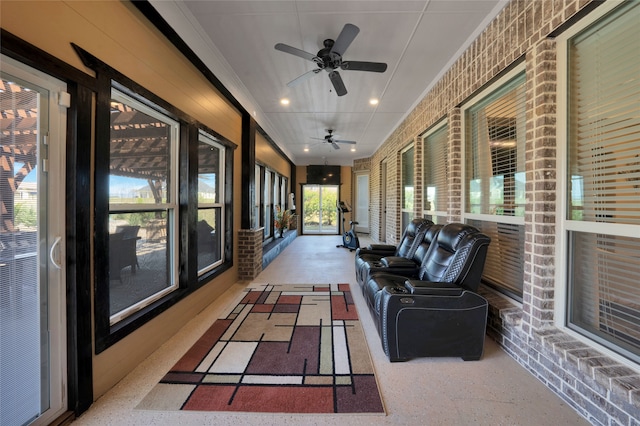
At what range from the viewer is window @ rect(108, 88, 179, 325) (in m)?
2.02

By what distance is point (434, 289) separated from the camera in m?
2.16

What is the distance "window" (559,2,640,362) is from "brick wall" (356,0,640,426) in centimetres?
11

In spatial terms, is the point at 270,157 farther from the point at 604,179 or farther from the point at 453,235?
the point at 604,179

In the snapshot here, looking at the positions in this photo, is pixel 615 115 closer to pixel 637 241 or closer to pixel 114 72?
pixel 637 241

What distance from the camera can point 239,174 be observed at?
171 inches

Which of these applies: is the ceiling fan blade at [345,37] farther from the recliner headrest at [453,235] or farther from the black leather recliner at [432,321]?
the black leather recliner at [432,321]

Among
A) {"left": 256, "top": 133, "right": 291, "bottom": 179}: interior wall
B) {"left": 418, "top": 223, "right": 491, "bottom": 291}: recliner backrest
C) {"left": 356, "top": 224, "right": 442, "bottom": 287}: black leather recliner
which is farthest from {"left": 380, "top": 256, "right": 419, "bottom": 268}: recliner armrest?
{"left": 256, "top": 133, "right": 291, "bottom": 179}: interior wall

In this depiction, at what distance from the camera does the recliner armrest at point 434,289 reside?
7.02 feet

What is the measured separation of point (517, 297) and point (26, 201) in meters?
3.60

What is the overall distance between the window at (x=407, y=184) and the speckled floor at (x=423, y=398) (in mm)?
3515

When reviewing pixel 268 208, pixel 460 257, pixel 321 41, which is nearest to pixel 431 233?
pixel 460 257

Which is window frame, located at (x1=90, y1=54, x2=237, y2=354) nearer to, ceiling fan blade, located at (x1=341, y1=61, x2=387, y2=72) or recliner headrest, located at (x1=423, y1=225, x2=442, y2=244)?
ceiling fan blade, located at (x1=341, y1=61, x2=387, y2=72)

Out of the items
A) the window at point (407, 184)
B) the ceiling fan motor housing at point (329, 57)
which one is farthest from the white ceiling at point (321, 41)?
the window at point (407, 184)

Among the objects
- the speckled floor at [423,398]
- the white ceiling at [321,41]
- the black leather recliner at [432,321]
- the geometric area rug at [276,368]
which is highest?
the white ceiling at [321,41]
